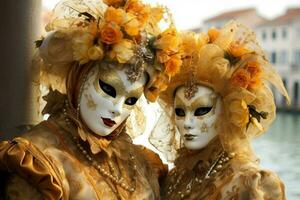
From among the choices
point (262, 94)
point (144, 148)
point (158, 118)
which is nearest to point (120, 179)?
point (144, 148)

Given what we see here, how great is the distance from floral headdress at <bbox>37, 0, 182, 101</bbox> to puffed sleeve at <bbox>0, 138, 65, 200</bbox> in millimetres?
277

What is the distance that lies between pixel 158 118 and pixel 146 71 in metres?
0.34

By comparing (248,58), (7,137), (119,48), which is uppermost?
(119,48)

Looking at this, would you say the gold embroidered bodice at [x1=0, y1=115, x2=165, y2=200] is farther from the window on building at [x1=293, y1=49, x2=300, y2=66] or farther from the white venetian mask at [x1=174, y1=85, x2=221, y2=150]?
the window on building at [x1=293, y1=49, x2=300, y2=66]

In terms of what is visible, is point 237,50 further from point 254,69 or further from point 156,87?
point 156,87

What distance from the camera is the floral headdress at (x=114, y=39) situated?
5.55 ft

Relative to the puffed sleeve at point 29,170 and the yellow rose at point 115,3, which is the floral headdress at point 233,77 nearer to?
the yellow rose at point 115,3

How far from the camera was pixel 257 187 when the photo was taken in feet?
5.71

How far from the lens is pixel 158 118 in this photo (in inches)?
81.9

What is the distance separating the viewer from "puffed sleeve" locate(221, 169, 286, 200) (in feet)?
5.70

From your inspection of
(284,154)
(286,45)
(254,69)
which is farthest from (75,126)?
(286,45)

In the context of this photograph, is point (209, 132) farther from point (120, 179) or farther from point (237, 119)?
point (120, 179)

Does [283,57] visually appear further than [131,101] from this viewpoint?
Yes

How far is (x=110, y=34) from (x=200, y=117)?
15.8 inches
